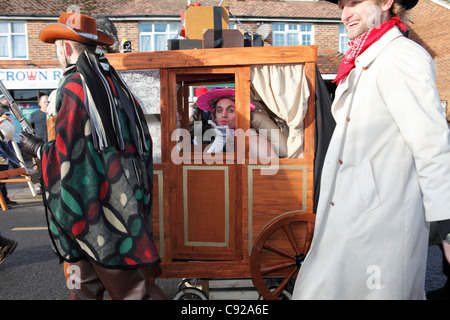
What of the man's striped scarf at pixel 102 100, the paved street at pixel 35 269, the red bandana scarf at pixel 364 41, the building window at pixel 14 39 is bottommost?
the paved street at pixel 35 269

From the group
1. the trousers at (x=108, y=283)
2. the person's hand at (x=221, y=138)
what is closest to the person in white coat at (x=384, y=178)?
the trousers at (x=108, y=283)

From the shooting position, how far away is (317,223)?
72.3 inches

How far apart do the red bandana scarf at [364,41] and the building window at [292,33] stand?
16.7 meters

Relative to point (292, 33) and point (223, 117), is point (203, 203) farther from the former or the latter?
point (292, 33)

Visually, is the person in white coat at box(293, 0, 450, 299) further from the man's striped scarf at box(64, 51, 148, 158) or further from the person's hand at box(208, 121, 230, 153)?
the person's hand at box(208, 121, 230, 153)

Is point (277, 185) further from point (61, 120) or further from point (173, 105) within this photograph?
point (61, 120)

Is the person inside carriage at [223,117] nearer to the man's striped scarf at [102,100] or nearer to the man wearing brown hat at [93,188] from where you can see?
the man's striped scarf at [102,100]

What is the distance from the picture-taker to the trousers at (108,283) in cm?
210

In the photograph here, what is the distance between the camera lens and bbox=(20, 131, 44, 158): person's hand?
233 cm

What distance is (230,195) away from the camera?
297cm

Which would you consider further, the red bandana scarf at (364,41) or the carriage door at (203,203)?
the carriage door at (203,203)

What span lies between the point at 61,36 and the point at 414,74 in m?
1.89

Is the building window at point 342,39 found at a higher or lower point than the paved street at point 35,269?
higher

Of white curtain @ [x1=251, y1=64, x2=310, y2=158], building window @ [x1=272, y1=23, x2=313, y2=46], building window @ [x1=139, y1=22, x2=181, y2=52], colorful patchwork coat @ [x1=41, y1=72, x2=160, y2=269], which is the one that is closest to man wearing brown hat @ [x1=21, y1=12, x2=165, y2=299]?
colorful patchwork coat @ [x1=41, y1=72, x2=160, y2=269]
